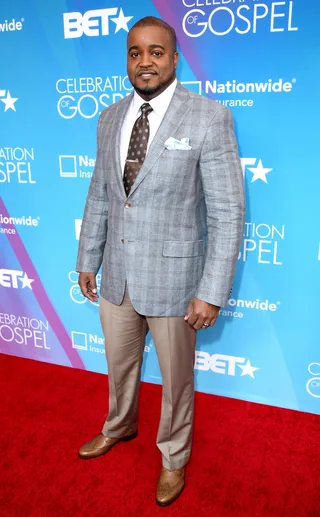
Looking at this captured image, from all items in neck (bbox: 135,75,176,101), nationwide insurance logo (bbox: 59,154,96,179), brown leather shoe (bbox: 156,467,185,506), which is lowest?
brown leather shoe (bbox: 156,467,185,506)

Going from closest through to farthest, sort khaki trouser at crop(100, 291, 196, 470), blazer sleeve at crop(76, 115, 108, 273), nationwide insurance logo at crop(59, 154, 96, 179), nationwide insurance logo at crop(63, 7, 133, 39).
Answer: khaki trouser at crop(100, 291, 196, 470)
blazer sleeve at crop(76, 115, 108, 273)
nationwide insurance logo at crop(63, 7, 133, 39)
nationwide insurance logo at crop(59, 154, 96, 179)

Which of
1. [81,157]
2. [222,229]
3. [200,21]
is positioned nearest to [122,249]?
[222,229]

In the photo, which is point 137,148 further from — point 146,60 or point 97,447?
point 97,447

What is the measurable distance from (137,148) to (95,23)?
1.01 metres

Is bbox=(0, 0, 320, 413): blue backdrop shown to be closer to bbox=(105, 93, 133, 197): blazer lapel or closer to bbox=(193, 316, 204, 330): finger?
bbox=(105, 93, 133, 197): blazer lapel

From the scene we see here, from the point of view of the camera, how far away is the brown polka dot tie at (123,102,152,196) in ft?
5.63

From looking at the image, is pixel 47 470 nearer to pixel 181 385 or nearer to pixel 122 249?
pixel 181 385

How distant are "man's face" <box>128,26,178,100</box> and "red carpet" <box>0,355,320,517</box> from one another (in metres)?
1.61

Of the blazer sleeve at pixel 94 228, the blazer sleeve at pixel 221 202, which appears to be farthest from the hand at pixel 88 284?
the blazer sleeve at pixel 221 202

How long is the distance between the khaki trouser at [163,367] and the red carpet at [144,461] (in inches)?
6.8

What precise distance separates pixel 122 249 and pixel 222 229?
16.3 inches

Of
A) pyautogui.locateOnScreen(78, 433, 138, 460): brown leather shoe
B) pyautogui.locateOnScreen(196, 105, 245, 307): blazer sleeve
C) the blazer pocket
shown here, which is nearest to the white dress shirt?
A: pyautogui.locateOnScreen(196, 105, 245, 307): blazer sleeve

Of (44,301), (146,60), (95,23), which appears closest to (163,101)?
(146,60)

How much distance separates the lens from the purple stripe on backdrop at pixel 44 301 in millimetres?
2887
